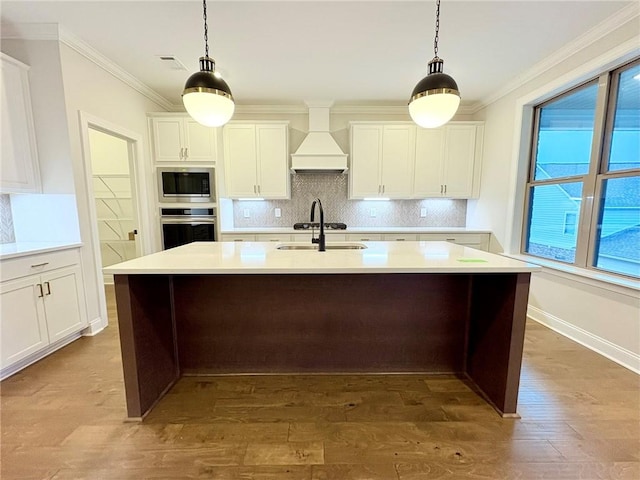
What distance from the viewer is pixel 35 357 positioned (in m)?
2.32

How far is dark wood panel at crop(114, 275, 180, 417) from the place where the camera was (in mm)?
1606

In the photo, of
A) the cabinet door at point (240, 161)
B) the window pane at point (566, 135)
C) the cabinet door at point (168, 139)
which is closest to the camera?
the window pane at point (566, 135)

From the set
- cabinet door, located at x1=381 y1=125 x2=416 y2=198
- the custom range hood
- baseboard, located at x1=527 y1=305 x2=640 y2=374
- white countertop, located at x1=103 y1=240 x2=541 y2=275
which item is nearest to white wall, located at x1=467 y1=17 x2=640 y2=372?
baseboard, located at x1=527 y1=305 x2=640 y2=374

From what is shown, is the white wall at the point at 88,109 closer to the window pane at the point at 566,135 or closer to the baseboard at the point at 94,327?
A: the baseboard at the point at 94,327

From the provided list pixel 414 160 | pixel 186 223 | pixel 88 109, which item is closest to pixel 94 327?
pixel 186 223

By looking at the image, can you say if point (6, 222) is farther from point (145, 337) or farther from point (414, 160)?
point (414, 160)

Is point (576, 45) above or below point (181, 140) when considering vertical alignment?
above

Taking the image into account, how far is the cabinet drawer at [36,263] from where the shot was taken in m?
2.02

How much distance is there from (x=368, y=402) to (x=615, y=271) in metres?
2.40

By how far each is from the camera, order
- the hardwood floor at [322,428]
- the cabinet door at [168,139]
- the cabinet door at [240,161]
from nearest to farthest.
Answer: the hardwood floor at [322,428] → the cabinet door at [168,139] → the cabinet door at [240,161]

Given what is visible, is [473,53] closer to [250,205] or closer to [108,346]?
[250,205]

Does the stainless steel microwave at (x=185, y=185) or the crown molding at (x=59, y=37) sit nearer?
the crown molding at (x=59, y=37)

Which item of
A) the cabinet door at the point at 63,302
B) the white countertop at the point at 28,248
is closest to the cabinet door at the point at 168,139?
the white countertop at the point at 28,248

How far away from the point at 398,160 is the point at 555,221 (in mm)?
1974
